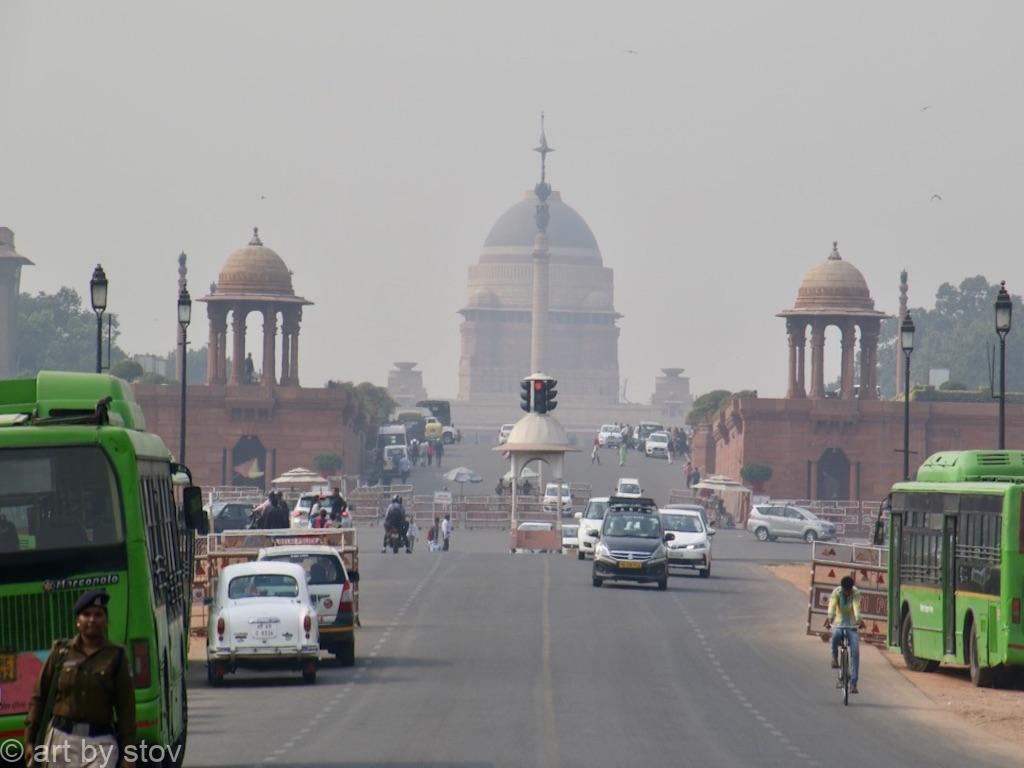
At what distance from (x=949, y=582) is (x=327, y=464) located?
67.3 metres

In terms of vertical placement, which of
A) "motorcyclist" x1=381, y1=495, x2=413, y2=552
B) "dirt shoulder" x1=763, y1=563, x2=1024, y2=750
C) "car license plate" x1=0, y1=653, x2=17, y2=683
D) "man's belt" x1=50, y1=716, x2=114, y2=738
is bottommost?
"dirt shoulder" x1=763, y1=563, x2=1024, y2=750

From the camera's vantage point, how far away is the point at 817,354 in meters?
100

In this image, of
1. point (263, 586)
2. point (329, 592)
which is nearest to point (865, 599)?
point (329, 592)

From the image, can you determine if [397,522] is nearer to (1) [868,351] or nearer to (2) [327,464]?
(2) [327,464]

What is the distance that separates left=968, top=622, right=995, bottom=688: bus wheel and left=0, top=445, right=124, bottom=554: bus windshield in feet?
49.9

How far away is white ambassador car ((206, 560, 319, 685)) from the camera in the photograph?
24547mm

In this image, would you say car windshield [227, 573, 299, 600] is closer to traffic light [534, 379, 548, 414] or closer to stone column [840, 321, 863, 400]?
traffic light [534, 379, 548, 414]

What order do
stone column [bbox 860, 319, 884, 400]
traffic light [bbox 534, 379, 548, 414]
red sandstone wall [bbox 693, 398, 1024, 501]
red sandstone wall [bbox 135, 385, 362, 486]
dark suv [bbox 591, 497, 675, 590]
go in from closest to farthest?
1. dark suv [bbox 591, 497, 675, 590]
2. traffic light [bbox 534, 379, 548, 414]
3. red sandstone wall [bbox 693, 398, 1024, 501]
4. red sandstone wall [bbox 135, 385, 362, 486]
5. stone column [bbox 860, 319, 884, 400]

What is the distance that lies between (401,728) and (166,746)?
6079 millimetres

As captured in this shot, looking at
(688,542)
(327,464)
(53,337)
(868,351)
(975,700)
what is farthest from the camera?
(53,337)

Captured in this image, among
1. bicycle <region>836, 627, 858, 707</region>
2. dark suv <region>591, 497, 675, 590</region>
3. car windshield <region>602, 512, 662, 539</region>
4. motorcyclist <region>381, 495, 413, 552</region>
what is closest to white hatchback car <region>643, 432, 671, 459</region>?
motorcyclist <region>381, 495, 413, 552</region>

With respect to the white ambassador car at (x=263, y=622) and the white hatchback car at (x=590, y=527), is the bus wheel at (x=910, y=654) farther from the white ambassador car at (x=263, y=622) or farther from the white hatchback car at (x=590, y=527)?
the white hatchback car at (x=590, y=527)

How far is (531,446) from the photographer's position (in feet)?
232

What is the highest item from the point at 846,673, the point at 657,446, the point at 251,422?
the point at 251,422
